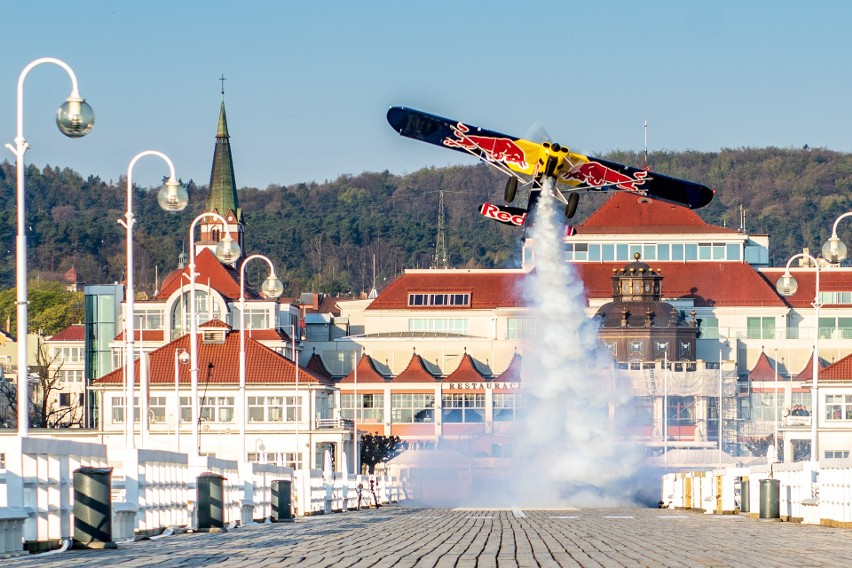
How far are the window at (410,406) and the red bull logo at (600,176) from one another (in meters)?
76.0

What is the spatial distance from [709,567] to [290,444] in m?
109

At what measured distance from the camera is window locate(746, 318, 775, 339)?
591 feet

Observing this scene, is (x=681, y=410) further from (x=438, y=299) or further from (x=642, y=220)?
(x=642, y=220)

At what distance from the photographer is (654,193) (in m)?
93.1

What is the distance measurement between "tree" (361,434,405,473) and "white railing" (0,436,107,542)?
11120 cm

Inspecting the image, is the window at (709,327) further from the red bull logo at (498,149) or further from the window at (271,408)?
the red bull logo at (498,149)

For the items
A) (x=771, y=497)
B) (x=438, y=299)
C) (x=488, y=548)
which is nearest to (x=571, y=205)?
(x=771, y=497)

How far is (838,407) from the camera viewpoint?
14588 cm

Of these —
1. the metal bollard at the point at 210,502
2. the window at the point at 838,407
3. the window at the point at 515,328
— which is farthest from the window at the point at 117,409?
the metal bollard at the point at 210,502

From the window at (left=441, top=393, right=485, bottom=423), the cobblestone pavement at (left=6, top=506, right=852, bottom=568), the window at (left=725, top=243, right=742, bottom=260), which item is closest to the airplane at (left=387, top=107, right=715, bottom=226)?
the cobblestone pavement at (left=6, top=506, right=852, bottom=568)

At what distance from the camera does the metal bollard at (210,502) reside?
119 feet

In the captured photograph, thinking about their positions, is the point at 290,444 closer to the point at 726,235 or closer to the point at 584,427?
the point at 584,427

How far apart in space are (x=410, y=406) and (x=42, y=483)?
140m

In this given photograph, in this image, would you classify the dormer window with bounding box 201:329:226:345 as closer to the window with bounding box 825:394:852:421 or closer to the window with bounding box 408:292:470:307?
the window with bounding box 408:292:470:307
